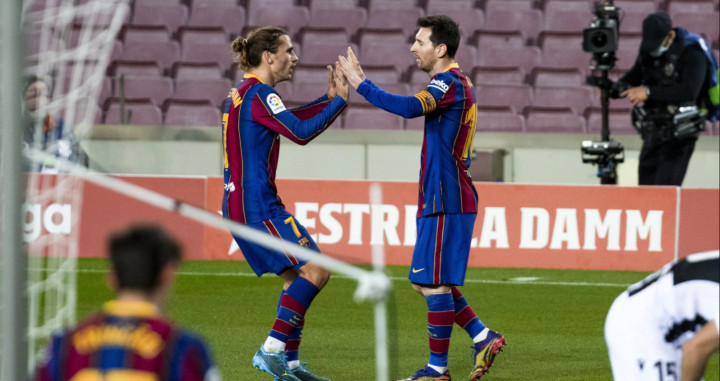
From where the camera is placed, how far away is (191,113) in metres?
13.9

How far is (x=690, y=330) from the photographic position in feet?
12.6

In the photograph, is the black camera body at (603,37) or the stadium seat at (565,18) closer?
the black camera body at (603,37)

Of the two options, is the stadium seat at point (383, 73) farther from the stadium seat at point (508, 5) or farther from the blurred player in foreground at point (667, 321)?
the blurred player in foreground at point (667, 321)

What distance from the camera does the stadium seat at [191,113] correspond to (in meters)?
13.8

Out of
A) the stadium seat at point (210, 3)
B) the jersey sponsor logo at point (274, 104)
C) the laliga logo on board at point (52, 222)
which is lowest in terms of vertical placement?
the laliga logo on board at point (52, 222)

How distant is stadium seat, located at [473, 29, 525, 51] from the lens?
50.0ft

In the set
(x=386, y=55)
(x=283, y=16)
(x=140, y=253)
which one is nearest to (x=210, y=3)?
(x=283, y=16)

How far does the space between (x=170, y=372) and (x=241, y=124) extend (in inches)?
122

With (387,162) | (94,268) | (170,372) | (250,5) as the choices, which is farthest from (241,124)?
(250,5)

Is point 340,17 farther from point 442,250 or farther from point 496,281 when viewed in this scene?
point 442,250

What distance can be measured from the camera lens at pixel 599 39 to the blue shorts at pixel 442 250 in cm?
552

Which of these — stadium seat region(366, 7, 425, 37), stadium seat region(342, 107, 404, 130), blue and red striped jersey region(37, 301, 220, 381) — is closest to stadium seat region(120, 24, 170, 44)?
stadium seat region(366, 7, 425, 37)

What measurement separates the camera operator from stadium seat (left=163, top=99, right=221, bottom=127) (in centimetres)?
510

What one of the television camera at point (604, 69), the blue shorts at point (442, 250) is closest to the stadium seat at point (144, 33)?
the television camera at point (604, 69)
